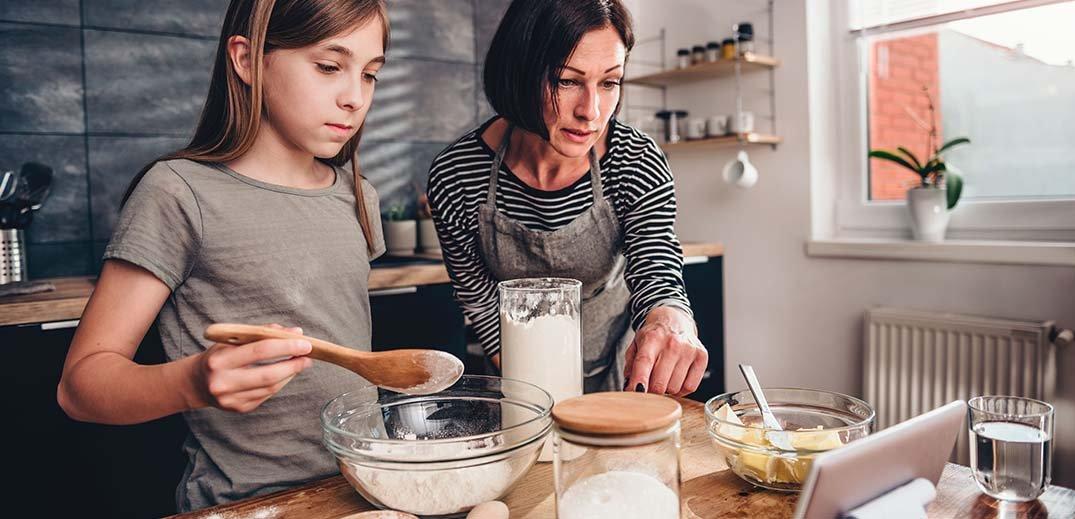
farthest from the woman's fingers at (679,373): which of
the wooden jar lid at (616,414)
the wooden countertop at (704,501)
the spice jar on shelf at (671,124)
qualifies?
the spice jar on shelf at (671,124)

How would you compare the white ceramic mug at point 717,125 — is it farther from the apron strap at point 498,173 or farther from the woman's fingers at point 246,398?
the woman's fingers at point 246,398

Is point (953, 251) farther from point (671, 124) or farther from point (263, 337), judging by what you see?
point (263, 337)

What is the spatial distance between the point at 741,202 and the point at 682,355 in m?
2.07

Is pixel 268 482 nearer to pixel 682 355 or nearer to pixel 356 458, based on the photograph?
pixel 356 458

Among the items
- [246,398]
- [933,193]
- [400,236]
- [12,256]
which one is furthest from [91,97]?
[933,193]

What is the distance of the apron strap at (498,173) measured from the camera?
4.13 feet

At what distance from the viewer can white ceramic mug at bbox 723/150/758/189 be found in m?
2.64

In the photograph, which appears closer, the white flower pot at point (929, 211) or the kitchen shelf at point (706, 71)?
the white flower pot at point (929, 211)

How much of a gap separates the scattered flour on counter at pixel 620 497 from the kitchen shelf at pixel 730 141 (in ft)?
7.13

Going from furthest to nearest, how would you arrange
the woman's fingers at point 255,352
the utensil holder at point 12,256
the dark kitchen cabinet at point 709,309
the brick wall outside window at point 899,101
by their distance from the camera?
the dark kitchen cabinet at point 709,309 → the brick wall outside window at point 899,101 → the utensil holder at point 12,256 → the woman's fingers at point 255,352

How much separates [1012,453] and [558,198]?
2.53 feet

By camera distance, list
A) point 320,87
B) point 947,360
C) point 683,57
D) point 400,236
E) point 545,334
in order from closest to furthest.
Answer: point 545,334
point 320,87
point 947,360
point 400,236
point 683,57

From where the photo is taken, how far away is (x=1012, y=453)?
69cm

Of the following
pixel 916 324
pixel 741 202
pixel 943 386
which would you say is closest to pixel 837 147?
pixel 741 202
